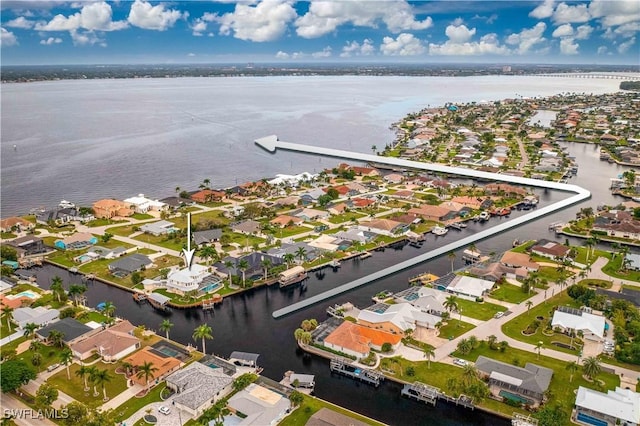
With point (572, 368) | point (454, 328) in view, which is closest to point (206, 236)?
point (454, 328)

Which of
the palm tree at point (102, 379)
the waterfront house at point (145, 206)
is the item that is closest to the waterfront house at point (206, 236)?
the waterfront house at point (145, 206)

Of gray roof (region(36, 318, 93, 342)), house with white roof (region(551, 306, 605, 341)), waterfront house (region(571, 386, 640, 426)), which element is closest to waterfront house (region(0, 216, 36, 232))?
gray roof (region(36, 318, 93, 342))

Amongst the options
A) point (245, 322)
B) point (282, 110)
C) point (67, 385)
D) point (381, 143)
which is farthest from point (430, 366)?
point (282, 110)

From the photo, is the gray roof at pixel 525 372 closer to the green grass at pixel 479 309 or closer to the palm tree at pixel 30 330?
the green grass at pixel 479 309

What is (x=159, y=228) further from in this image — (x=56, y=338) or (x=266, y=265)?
(x=56, y=338)

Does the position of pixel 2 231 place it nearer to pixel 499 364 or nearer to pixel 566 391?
pixel 499 364
